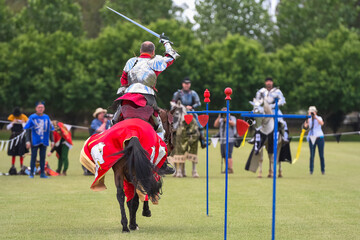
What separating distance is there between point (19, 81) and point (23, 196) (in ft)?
130

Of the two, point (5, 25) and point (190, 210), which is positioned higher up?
point (5, 25)

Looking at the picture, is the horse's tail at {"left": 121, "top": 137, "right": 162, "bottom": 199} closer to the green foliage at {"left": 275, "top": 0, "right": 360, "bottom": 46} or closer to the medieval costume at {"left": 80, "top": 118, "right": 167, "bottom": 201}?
the medieval costume at {"left": 80, "top": 118, "right": 167, "bottom": 201}

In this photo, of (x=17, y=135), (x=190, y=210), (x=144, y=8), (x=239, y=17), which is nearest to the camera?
(x=190, y=210)

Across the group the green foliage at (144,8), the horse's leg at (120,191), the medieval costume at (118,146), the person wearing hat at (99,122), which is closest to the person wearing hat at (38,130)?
the person wearing hat at (99,122)

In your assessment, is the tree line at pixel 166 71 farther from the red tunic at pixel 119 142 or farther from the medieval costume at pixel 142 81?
the red tunic at pixel 119 142

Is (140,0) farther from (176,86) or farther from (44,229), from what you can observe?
(44,229)

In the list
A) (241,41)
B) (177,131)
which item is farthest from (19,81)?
(177,131)

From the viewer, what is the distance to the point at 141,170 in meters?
9.37

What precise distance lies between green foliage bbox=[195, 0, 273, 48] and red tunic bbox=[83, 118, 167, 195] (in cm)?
7157

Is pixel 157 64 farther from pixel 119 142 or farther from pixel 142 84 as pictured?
pixel 119 142

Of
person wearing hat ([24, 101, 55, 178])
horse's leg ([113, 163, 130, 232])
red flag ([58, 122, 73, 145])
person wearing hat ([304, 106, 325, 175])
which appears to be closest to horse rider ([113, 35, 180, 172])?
horse's leg ([113, 163, 130, 232])

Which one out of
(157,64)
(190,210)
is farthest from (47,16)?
(157,64)

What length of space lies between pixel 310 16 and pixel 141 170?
228 feet

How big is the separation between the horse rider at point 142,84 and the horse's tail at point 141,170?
0.61 m
